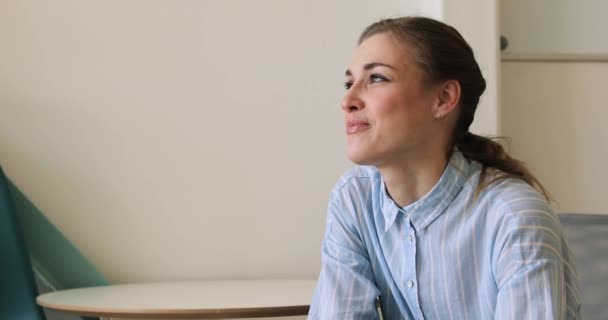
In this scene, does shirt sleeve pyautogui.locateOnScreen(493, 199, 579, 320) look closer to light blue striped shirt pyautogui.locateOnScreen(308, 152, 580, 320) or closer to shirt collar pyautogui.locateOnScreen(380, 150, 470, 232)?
light blue striped shirt pyautogui.locateOnScreen(308, 152, 580, 320)

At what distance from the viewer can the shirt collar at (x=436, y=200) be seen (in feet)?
4.52

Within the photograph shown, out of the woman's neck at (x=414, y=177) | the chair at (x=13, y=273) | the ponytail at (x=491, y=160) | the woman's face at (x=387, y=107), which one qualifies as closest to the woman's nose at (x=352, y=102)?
the woman's face at (x=387, y=107)

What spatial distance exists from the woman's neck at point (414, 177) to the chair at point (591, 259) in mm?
333

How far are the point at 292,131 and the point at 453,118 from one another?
0.83 meters

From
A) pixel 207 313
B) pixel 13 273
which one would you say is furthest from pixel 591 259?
pixel 13 273

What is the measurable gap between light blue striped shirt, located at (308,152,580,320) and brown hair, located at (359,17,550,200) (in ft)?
0.11

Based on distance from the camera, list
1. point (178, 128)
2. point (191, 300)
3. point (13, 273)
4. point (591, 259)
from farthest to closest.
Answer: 1. point (178, 128)
2. point (13, 273)
3. point (191, 300)
4. point (591, 259)

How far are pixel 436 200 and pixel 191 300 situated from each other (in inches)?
23.8

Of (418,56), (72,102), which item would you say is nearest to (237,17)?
(72,102)

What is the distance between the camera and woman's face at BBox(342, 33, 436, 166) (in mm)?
1359

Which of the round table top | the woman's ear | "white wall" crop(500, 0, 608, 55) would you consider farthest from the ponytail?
"white wall" crop(500, 0, 608, 55)

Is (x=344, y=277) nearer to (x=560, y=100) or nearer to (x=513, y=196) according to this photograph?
(x=513, y=196)

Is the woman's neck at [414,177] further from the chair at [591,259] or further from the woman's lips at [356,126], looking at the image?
the chair at [591,259]

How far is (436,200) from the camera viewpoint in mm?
1381
